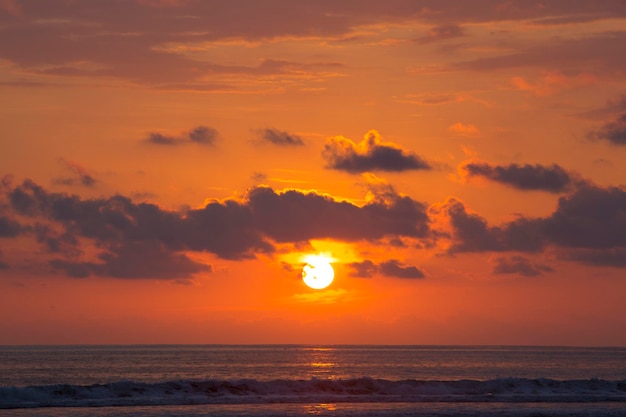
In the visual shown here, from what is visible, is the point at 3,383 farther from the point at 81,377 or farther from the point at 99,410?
the point at 99,410

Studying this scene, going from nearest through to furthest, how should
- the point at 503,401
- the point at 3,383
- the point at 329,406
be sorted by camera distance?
the point at 329,406 → the point at 503,401 → the point at 3,383

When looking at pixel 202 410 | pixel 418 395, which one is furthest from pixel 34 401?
pixel 418 395

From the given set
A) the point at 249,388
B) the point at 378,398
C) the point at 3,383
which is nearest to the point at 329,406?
the point at 378,398

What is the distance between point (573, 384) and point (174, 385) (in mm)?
38058

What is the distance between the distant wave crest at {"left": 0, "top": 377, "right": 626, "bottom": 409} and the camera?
64062 millimetres

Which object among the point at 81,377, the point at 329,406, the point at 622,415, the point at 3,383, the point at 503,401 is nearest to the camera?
the point at 622,415

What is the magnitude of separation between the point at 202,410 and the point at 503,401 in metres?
24.7

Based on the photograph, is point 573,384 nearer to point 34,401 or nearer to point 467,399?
point 467,399

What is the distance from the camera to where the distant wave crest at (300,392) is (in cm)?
6406

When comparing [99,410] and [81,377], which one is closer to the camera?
[99,410]

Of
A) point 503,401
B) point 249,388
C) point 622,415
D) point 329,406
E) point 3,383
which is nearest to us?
point 622,415

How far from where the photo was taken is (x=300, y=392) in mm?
71875

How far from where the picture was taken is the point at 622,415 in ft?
183

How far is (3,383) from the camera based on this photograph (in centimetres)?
10244
